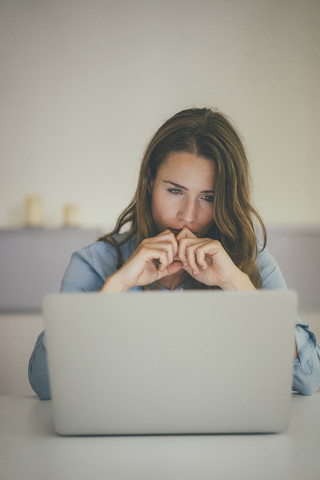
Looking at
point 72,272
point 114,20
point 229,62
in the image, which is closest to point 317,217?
point 229,62

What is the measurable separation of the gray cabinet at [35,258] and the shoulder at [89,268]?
2389 mm

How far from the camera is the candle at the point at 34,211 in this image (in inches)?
166

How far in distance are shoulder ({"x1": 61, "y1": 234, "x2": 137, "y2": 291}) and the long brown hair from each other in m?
0.04

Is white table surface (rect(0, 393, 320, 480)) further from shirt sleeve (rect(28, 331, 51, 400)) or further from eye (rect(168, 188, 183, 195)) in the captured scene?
eye (rect(168, 188, 183, 195))

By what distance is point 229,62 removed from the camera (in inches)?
172

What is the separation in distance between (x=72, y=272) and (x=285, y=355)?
0.90m

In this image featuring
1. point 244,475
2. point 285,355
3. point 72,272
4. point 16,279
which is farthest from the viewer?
point 16,279

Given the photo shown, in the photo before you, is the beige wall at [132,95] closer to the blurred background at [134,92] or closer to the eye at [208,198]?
the blurred background at [134,92]

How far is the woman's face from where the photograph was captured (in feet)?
5.28

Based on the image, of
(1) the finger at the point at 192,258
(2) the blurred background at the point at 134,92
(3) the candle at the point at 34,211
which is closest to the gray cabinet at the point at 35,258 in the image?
(3) the candle at the point at 34,211

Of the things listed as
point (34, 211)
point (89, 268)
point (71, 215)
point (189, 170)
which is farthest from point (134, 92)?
point (89, 268)

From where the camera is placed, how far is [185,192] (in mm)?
1615

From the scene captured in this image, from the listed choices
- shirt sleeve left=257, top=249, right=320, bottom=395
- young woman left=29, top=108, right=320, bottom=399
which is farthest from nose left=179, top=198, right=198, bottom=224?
shirt sleeve left=257, top=249, right=320, bottom=395

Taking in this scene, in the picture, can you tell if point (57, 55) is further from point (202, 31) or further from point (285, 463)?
point (285, 463)
